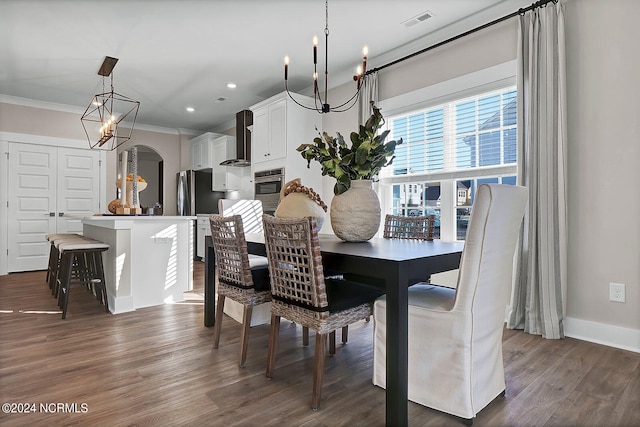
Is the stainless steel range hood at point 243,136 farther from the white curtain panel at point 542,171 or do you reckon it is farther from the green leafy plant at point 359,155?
the white curtain panel at point 542,171

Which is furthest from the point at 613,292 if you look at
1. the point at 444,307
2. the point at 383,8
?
the point at 383,8

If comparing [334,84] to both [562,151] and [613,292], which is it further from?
[613,292]

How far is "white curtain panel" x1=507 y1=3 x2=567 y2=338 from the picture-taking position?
103 inches

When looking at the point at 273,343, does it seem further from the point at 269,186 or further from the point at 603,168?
the point at 269,186

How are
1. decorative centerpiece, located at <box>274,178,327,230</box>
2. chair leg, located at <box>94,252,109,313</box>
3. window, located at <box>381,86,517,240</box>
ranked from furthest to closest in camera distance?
chair leg, located at <box>94,252,109,313</box> < window, located at <box>381,86,517,240</box> < decorative centerpiece, located at <box>274,178,327,230</box>

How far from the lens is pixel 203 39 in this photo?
3.59 m

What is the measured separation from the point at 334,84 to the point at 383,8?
1.63 m

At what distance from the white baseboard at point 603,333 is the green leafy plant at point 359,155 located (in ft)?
6.26

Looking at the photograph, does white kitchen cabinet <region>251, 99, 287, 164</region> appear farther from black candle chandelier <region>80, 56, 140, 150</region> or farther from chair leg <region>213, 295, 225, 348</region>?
chair leg <region>213, 295, 225, 348</region>

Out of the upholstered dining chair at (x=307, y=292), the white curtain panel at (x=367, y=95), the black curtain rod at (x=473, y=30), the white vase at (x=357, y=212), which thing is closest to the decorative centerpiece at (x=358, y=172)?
the white vase at (x=357, y=212)

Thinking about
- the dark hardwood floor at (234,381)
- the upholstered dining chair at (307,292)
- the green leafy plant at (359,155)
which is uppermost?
the green leafy plant at (359,155)

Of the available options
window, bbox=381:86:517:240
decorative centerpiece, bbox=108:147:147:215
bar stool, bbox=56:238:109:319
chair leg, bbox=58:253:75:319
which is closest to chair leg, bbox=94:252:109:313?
bar stool, bbox=56:238:109:319

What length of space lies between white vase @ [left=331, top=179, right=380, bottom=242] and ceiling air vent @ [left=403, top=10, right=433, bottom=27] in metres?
1.90

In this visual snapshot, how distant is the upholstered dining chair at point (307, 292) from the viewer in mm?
1659
